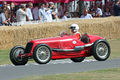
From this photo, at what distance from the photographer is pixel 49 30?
2283 cm

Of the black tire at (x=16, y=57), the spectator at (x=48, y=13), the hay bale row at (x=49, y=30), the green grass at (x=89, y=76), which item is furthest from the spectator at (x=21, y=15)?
the green grass at (x=89, y=76)

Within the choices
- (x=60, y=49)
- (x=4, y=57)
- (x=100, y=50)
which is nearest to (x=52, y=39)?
(x=60, y=49)

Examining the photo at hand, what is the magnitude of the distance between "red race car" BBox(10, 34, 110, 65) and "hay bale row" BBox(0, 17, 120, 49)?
566 centimetres

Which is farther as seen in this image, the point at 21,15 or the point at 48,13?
the point at 48,13

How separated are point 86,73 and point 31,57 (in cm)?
278

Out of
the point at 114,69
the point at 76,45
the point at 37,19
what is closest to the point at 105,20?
the point at 37,19

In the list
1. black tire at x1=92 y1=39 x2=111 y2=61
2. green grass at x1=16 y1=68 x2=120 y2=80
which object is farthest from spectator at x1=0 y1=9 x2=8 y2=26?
green grass at x1=16 y1=68 x2=120 y2=80

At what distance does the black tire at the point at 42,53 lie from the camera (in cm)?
1461

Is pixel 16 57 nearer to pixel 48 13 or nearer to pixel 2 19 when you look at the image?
pixel 2 19

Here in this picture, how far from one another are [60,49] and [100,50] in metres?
1.21

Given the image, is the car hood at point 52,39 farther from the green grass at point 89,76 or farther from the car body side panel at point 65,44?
the green grass at point 89,76

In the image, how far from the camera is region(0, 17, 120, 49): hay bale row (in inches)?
834

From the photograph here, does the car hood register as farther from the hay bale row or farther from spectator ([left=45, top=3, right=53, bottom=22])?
spectator ([left=45, top=3, right=53, bottom=22])

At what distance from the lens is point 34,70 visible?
1346 cm
